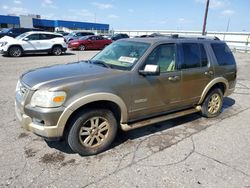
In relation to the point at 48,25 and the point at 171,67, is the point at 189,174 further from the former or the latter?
the point at 48,25

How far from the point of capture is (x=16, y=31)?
20031mm

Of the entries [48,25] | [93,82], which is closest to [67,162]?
[93,82]

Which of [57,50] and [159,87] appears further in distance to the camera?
[57,50]

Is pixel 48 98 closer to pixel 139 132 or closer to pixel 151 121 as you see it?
pixel 151 121

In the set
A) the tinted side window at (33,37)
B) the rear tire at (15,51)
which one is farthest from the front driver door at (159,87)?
the rear tire at (15,51)

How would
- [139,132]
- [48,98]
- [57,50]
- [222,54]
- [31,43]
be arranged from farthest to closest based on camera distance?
[57,50] → [31,43] → [222,54] → [139,132] → [48,98]

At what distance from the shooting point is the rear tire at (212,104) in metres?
4.95

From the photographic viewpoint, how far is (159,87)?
386 cm

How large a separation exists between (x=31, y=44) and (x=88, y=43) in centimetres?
725

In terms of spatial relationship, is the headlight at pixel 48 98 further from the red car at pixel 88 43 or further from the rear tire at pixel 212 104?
the red car at pixel 88 43

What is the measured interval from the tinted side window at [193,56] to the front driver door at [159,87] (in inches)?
9.7

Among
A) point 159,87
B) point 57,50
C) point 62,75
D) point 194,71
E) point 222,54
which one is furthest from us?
point 57,50

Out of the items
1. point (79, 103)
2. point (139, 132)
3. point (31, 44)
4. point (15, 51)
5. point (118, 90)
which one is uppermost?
point (118, 90)

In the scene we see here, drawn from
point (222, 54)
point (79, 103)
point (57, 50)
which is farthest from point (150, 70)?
point (57, 50)
